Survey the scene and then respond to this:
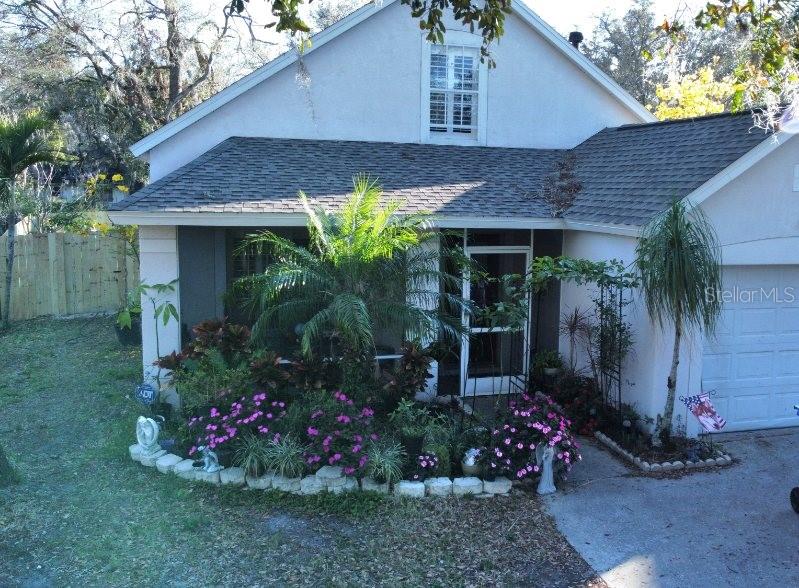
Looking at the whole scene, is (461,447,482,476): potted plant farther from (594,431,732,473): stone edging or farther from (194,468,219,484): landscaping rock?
(194,468,219,484): landscaping rock

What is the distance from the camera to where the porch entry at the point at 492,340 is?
997 centimetres

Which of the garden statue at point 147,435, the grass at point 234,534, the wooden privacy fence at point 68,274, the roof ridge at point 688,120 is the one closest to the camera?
the grass at point 234,534

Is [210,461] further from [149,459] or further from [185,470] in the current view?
[149,459]

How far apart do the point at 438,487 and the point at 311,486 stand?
1.20 metres

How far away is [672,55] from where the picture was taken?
8781mm

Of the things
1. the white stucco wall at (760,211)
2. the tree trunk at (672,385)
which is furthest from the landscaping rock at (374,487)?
the white stucco wall at (760,211)

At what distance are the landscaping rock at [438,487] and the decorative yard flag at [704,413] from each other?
2840 mm

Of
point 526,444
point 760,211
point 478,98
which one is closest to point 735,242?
point 760,211

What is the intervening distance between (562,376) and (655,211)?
260cm

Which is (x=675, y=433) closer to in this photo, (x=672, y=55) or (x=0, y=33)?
(x=672, y=55)

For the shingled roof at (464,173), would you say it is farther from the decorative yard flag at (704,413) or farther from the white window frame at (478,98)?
the decorative yard flag at (704,413)

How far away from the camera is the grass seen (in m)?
5.00

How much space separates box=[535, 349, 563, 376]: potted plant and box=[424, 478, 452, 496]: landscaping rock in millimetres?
3609

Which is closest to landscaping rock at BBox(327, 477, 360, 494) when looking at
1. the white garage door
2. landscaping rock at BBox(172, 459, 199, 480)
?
landscaping rock at BBox(172, 459, 199, 480)
